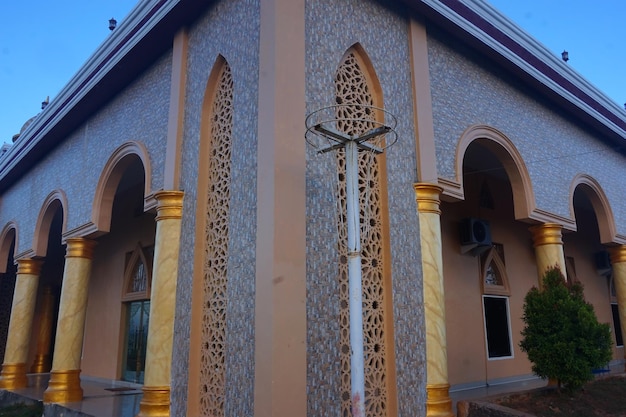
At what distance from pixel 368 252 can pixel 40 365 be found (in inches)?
494

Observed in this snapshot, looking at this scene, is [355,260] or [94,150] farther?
[94,150]

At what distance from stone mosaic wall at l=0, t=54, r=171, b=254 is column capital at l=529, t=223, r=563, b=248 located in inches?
224

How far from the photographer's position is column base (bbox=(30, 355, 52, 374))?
1422 cm

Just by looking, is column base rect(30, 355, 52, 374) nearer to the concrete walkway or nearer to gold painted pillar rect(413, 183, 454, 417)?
the concrete walkway

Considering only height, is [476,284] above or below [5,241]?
below

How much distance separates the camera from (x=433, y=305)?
5.79 metres

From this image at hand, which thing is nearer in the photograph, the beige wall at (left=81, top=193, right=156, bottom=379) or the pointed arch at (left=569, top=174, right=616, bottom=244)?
the pointed arch at (left=569, top=174, right=616, bottom=244)

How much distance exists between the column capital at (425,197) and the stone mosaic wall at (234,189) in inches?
81.7

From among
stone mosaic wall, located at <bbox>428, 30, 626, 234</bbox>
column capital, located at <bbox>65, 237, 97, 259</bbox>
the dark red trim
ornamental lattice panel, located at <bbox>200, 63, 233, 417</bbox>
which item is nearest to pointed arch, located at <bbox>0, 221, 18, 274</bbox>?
column capital, located at <bbox>65, 237, 97, 259</bbox>

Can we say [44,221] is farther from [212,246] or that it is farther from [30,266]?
[212,246]

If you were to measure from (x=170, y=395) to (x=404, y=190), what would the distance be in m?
3.47

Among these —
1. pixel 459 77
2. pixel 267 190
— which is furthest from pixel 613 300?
pixel 267 190

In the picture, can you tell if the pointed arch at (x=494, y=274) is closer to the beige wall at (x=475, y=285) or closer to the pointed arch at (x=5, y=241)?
the beige wall at (x=475, y=285)

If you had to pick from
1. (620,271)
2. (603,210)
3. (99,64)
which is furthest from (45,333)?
(620,271)
